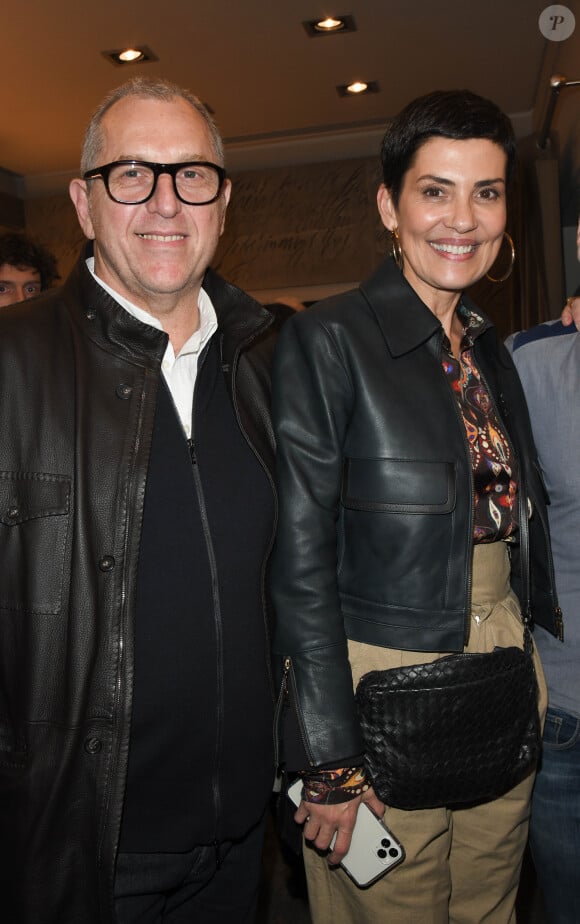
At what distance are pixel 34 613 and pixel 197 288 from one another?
0.69m

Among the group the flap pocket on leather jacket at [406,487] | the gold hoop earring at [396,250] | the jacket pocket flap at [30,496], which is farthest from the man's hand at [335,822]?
the gold hoop earring at [396,250]

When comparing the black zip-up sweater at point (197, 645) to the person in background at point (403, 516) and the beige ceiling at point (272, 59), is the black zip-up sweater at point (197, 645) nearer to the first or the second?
the person in background at point (403, 516)

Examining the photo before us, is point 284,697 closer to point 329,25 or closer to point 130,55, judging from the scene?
point 329,25

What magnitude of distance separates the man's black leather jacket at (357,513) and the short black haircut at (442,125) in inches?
13.0

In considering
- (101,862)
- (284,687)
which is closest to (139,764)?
(101,862)

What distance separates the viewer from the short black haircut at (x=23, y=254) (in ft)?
10.6

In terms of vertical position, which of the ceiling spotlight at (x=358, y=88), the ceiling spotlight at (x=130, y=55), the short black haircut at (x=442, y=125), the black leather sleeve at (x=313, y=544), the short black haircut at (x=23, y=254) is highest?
the ceiling spotlight at (x=358, y=88)

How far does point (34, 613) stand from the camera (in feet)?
4.56

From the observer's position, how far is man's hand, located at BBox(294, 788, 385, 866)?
1.52m

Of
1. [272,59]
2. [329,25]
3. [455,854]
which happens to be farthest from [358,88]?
[455,854]

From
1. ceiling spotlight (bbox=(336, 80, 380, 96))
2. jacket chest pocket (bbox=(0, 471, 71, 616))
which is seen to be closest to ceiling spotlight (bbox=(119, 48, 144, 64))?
ceiling spotlight (bbox=(336, 80, 380, 96))

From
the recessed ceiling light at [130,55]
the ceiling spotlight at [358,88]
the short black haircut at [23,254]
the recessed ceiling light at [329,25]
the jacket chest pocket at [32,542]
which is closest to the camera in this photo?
the jacket chest pocket at [32,542]

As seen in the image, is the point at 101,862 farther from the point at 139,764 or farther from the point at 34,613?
the point at 34,613

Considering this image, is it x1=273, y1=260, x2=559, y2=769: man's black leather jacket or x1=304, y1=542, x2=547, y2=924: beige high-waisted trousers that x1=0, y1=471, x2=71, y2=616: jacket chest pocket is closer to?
x1=273, y1=260, x2=559, y2=769: man's black leather jacket
